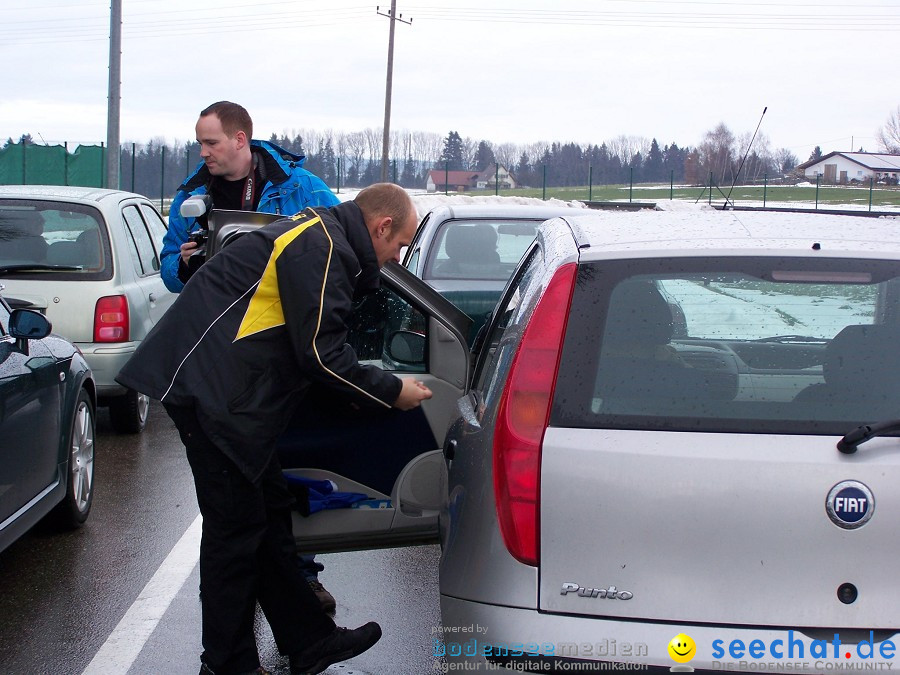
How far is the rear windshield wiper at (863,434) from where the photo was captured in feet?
7.48

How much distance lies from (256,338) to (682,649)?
1.52 m

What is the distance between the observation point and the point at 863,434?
2.29m

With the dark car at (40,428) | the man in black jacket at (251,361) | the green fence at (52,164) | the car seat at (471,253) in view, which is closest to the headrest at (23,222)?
the dark car at (40,428)

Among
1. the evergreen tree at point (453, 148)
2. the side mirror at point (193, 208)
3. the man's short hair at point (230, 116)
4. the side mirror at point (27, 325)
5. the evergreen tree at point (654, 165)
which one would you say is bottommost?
the side mirror at point (27, 325)

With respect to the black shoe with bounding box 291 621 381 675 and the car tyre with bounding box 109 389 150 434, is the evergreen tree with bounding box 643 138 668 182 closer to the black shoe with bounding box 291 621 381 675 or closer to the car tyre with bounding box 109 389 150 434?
the car tyre with bounding box 109 389 150 434

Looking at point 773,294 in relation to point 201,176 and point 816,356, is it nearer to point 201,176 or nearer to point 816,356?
point 816,356

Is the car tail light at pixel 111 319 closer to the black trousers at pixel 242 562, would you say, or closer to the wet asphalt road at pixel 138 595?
the wet asphalt road at pixel 138 595

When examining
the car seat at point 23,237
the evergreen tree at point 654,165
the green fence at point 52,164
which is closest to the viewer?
the car seat at point 23,237

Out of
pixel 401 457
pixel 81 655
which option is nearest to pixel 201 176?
pixel 401 457

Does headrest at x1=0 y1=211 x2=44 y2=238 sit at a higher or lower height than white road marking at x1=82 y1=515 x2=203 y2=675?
higher

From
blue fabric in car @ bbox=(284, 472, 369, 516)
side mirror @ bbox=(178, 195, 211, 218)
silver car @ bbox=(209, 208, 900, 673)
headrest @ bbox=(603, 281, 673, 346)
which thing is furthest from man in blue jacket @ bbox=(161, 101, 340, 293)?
headrest @ bbox=(603, 281, 673, 346)

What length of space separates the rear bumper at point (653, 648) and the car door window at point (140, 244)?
234 inches

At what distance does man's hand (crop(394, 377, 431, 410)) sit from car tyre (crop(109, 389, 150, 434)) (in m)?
4.49

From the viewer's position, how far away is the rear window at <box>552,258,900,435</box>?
2.38 metres
